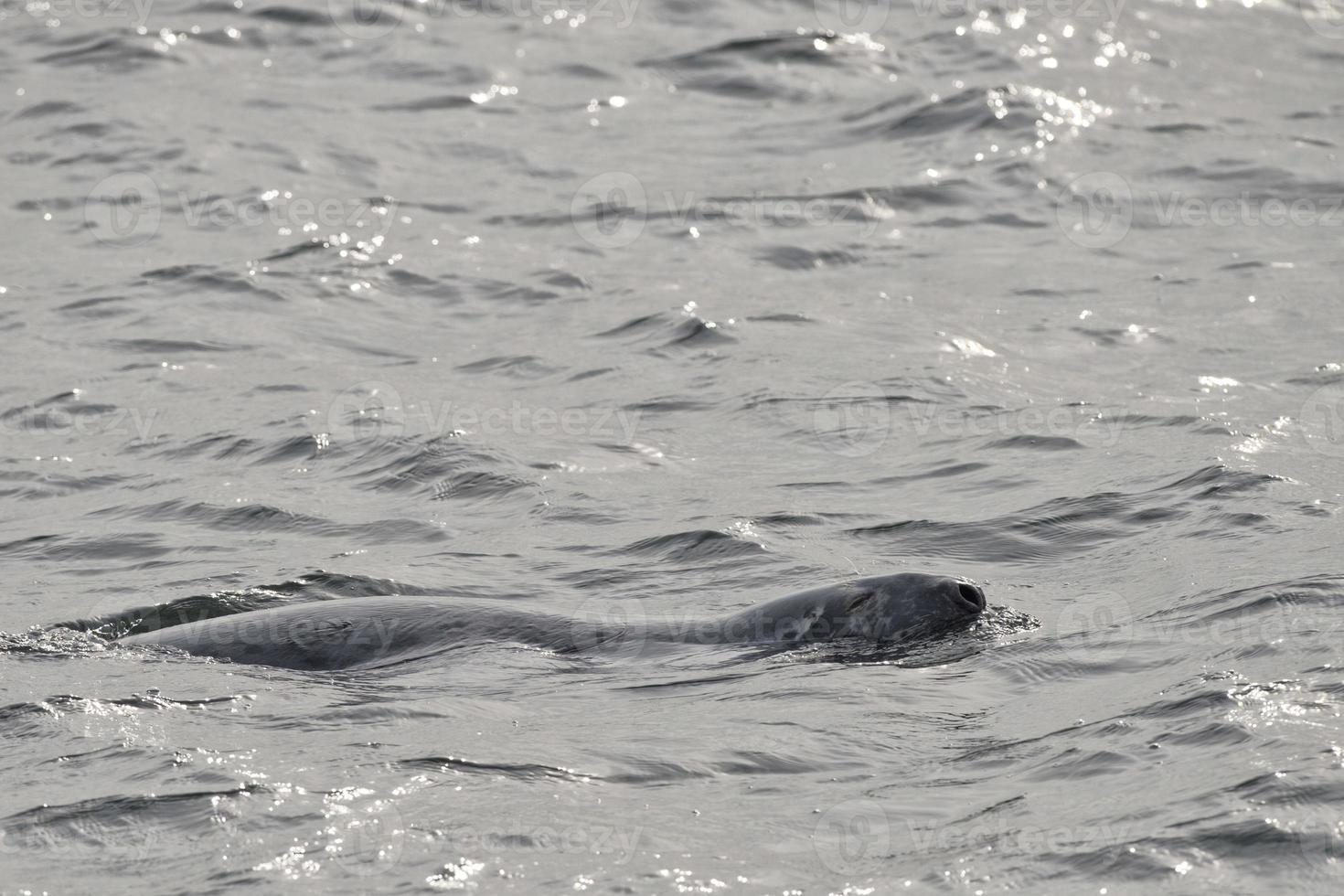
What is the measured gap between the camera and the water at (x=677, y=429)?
19.3 feet

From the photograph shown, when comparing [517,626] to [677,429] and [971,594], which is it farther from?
[677,429]

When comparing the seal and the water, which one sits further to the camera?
the seal

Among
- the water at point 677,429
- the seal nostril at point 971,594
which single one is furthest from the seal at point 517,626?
the water at point 677,429

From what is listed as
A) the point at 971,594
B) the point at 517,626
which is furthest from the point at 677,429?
the point at 971,594

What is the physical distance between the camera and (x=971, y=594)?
768 cm

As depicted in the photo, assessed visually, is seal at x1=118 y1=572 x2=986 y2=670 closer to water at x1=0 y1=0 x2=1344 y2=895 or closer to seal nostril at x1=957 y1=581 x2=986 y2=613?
seal nostril at x1=957 y1=581 x2=986 y2=613

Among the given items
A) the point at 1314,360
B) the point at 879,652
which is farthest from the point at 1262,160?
the point at 879,652

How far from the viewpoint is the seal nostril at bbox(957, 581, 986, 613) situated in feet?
25.1

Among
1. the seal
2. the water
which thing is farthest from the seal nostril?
the water

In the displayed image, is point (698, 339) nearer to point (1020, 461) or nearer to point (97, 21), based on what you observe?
point (1020, 461)

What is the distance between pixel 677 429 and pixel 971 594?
4.12m

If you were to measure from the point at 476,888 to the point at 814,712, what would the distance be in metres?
1.79

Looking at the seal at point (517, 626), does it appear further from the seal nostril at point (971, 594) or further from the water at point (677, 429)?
the water at point (677, 429)

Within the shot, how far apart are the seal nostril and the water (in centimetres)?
22
